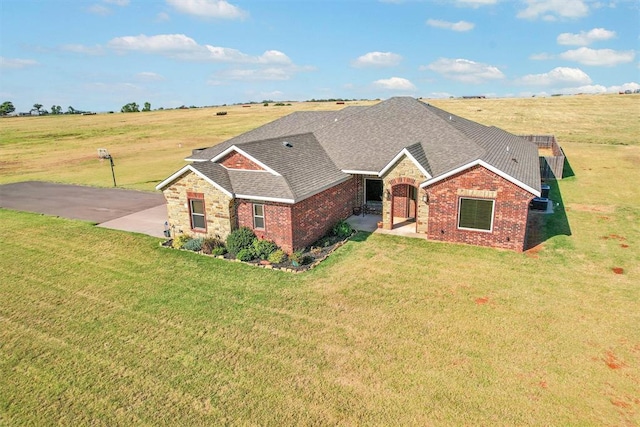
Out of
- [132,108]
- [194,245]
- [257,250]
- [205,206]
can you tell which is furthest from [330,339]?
[132,108]

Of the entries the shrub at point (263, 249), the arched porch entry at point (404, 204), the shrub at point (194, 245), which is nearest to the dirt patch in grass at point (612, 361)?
the arched porch entry at point (404, 204)

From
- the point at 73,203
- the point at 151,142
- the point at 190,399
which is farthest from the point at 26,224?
the point at 151,142

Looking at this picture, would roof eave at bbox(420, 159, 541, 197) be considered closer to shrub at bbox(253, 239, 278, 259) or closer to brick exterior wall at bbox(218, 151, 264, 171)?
shrub at bbox(253, 239, 278, 259)

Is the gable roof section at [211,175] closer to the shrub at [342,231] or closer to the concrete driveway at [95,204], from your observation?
the concrete driveway at [95,204]

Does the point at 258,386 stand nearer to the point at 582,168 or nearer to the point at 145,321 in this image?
the point at 145,321

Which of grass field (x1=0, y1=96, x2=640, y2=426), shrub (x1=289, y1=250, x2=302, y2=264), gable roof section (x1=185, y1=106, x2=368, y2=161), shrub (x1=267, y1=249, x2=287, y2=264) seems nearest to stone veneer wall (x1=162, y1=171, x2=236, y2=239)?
grass field (x1=0, y1=96, x2=640, y2=426)
